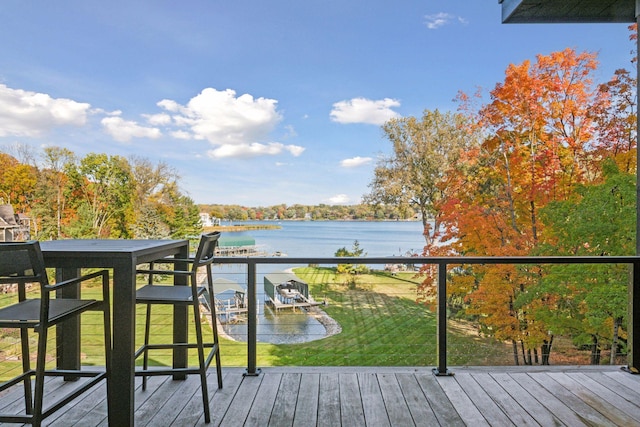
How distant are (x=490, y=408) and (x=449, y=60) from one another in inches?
507

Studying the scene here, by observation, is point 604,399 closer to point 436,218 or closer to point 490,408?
point 490,408

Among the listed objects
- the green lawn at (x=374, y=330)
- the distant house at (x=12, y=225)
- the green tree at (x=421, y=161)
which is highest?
the green tree at (x=421, y=161)

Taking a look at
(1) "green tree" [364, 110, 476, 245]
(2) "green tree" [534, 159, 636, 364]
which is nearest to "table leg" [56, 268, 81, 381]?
(2) "green tree" [534, 159, 636, 364]

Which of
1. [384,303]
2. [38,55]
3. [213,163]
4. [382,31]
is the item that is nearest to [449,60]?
[382,31]

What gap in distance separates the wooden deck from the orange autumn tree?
5.03 m

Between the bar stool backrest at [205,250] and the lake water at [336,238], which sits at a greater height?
the bar stool backrest at [205,250]

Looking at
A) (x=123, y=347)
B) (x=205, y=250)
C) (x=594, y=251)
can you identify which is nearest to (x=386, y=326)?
(x=594, y=251)

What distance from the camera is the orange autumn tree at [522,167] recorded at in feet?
25.7

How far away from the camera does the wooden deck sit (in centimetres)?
218

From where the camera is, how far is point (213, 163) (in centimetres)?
1712

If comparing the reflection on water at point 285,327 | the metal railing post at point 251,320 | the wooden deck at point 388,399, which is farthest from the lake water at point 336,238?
the metal railing post at point 251,320

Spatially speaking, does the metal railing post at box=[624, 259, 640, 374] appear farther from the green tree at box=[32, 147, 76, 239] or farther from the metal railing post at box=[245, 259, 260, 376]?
the green tree at box=[32, 147, 76, 239]

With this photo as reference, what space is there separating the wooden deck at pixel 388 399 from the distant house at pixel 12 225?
38.1ft

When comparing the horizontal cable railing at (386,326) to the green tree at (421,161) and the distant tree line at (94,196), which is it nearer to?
the green tree at (421,161)
